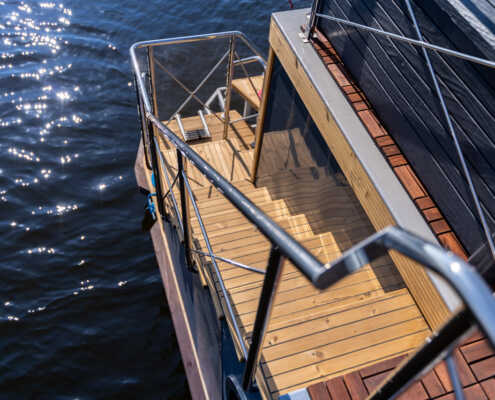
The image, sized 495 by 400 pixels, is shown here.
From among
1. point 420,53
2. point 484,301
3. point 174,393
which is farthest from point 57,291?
point 484,301

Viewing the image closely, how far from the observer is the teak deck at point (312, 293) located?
274cm

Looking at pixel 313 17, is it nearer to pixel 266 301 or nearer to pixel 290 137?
pixel 290 137

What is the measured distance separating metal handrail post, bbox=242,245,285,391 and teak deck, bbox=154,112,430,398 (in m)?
0.25

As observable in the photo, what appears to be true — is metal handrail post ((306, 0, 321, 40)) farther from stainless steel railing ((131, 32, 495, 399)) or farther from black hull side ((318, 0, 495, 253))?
stainless steel railing ((131, 32, 495, 399))

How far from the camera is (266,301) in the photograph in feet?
5.16

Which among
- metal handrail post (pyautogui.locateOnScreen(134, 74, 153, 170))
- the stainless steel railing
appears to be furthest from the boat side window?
the stainless steel railing

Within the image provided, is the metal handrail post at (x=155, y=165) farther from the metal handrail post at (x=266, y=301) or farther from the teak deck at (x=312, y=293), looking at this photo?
the metal handrail post at (x=266, y=301)

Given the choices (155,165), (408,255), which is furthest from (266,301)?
(155,165)

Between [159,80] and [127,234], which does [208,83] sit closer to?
[159,80]

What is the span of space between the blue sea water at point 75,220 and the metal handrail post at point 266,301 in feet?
14.2

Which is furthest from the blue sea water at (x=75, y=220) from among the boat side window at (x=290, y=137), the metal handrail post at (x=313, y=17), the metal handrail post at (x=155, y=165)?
the metal handrail post at (x=313, y=17)

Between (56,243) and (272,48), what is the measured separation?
4.76 meters

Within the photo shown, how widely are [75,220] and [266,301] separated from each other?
662cm

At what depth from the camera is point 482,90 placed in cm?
260
